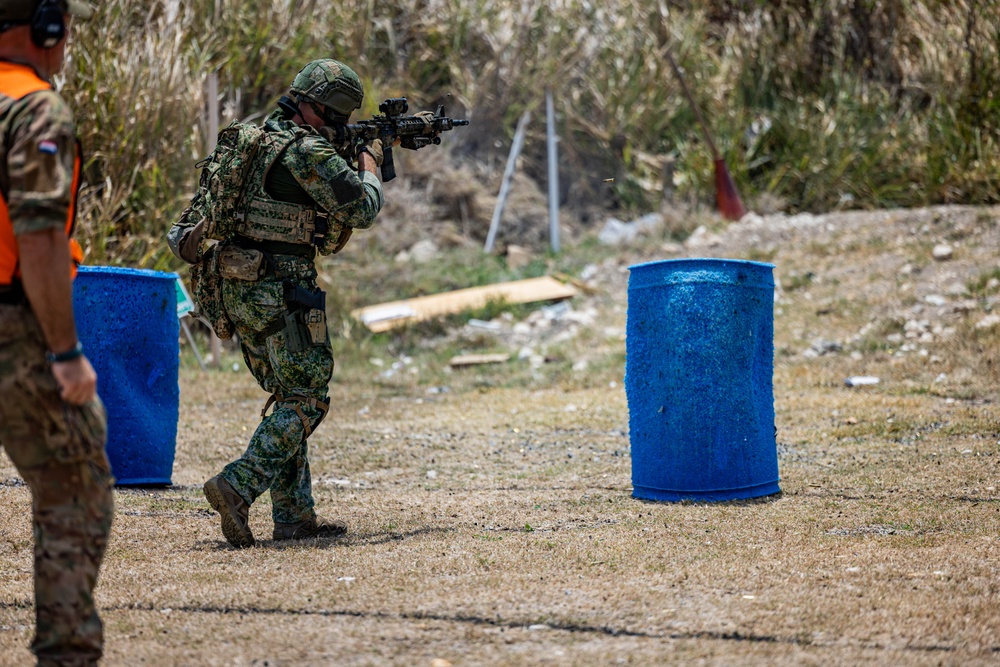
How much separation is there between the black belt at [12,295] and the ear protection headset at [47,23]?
22.9 inches

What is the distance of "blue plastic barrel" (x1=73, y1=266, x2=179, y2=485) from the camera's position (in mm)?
5383

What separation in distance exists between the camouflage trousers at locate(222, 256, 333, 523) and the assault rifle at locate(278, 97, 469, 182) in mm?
535

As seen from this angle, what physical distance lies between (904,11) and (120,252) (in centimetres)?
889

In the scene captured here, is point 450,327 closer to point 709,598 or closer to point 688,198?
point 688,198

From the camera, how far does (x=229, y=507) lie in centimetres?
421

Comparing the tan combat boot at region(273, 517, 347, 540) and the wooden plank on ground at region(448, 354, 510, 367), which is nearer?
the tan combat boot at region(273, 517, 347, 540)

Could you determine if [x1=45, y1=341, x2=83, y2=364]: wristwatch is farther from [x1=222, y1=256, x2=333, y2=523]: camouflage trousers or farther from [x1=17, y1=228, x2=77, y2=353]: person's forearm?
[x1=222, y1=256, x2=333, y2=523]: camouflage trousers

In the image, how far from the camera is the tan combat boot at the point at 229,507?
4.20 metres

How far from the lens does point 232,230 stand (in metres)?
4.32

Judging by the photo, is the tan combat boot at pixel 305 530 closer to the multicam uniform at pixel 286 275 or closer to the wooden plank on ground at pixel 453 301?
the multicam uniform at pixel 286 275

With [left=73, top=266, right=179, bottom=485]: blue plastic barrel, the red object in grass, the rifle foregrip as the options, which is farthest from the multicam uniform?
the red object in grass

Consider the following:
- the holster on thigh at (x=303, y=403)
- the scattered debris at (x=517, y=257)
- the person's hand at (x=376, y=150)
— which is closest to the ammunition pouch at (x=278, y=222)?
the person's hand at (x=376, y=150)

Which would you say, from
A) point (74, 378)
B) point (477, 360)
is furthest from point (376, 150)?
point (477, 360)

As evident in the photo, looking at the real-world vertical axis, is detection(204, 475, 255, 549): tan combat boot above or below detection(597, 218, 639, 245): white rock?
below
